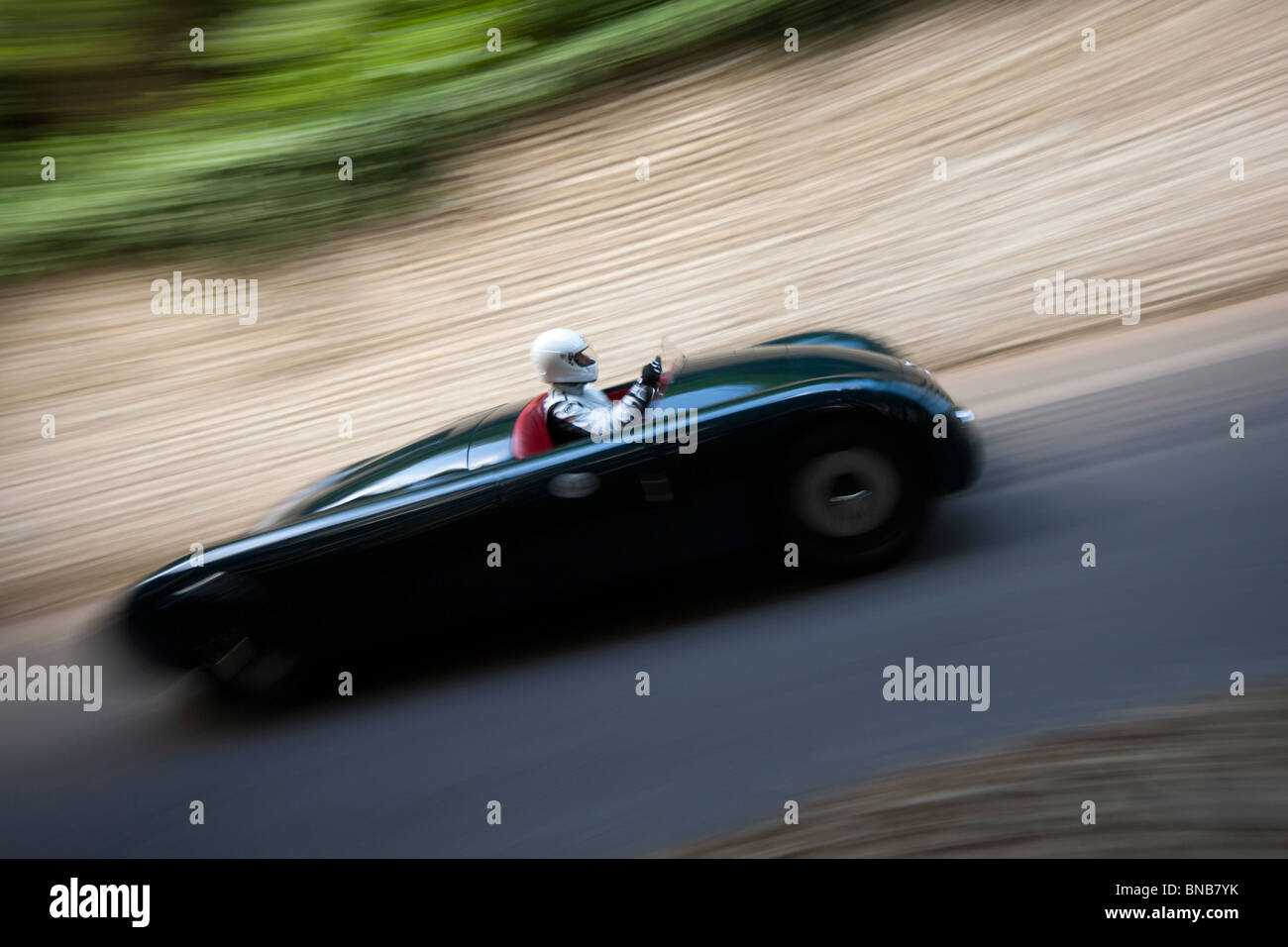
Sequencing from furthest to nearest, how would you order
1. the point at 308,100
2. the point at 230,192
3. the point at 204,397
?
the point at 308,100 < the point at 230,192 < the point at 204,397

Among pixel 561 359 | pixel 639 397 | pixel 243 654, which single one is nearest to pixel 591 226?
pixel 561 359

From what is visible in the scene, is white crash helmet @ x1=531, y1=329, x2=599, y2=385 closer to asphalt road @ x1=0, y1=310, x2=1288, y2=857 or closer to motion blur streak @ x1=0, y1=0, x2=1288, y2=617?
asphalt road @ x1=0, y1=310, x2=1288, y2=857

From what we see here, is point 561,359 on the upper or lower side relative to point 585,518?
upper

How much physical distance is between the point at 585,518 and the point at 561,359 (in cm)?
71

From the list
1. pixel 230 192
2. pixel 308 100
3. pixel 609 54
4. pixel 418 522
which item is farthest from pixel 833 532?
pixel 308 100

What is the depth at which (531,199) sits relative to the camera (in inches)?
332

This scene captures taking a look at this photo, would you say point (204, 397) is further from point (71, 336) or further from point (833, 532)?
point (833, 532)

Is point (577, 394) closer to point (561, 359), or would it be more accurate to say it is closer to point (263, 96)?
point (561, 359)

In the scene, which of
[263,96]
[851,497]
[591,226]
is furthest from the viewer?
[263,96]

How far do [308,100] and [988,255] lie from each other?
578 cm

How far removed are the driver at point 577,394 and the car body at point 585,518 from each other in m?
0.10

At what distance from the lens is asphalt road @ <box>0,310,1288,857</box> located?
3709mm

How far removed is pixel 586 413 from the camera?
432 cm

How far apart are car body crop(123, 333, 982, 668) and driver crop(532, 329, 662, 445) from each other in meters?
0.10
